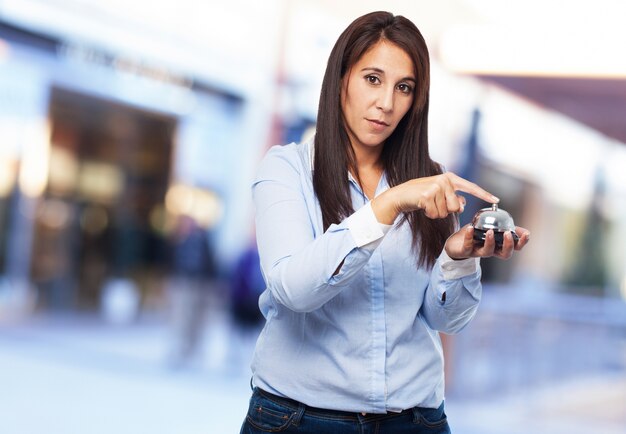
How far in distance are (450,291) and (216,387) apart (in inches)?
258

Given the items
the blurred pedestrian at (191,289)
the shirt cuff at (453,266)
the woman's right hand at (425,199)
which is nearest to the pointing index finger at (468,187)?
the woman's right hand at (425,199)

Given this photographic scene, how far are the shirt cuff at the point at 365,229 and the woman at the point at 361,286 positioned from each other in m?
0.14

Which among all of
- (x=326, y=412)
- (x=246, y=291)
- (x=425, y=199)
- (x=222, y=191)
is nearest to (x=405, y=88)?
(x=425, y=199)

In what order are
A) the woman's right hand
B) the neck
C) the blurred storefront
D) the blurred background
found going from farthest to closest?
the blurred storefront
the blurred background
the neck
the woman's right hand

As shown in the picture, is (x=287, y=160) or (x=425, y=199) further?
(x=287, y=160)

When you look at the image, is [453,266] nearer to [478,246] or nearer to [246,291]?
[478,246]

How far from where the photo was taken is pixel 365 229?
131 centimetres

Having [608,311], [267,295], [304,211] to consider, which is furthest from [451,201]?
[608,311]

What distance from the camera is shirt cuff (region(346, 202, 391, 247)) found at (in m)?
1.30

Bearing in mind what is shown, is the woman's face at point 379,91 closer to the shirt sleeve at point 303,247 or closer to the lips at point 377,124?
the lips at point 377,124

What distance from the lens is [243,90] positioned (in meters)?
12.3

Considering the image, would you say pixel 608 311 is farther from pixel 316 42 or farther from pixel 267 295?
pixel 267 295

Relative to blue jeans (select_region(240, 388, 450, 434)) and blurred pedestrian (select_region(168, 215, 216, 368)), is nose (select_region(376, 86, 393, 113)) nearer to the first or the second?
blue jeans (select_region(240, 388, 450, 434))

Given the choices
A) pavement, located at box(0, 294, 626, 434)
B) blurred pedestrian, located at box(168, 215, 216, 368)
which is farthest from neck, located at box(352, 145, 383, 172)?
blurred pedestrian, located at box(168, 215, 216, 368)
